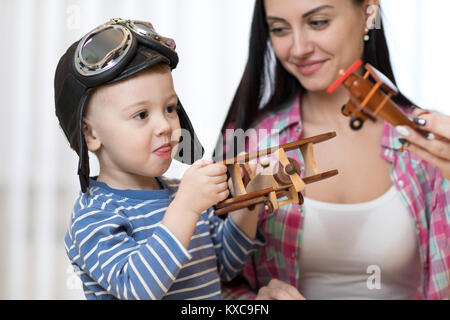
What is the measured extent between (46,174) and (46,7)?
635 mm

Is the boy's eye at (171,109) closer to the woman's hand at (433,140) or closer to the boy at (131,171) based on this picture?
the boy at (131,171)

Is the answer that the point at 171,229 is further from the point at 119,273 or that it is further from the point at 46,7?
the point at 46,7

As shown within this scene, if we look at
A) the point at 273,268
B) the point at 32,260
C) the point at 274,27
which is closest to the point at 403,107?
the point at 274,27

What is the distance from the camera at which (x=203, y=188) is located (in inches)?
33.8

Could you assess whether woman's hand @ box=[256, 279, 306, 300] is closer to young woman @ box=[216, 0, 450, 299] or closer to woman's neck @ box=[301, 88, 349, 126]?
young woman @ box=[216, 0, 450, 299]

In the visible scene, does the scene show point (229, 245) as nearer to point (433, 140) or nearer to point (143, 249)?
point (143, 249)

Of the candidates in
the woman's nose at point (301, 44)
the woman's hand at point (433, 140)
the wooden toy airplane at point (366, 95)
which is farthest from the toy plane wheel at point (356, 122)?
the woman's nose at point (301, 44)

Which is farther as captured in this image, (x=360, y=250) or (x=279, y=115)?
(x=279, y=115)

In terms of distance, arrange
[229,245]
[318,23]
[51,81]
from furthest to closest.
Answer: [51,81], [318,23], [229,245]

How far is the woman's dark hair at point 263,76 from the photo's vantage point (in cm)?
137

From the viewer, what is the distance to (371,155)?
1348 millimetres

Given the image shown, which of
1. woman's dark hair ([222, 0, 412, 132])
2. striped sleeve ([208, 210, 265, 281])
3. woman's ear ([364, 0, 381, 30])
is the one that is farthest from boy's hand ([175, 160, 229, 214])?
woman's ear ([364, 0, 381, 30])

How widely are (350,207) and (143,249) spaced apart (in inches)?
24.1

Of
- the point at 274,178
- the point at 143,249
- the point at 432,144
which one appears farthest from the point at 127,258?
the point at 432,144
